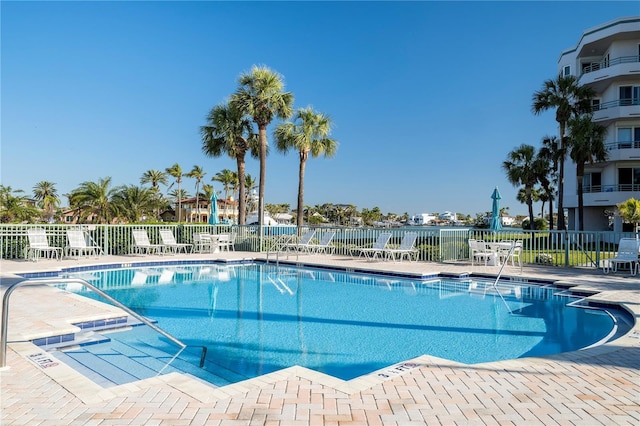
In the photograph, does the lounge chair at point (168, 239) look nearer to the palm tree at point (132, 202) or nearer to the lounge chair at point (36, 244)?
the lounge chair at point (36, 244)

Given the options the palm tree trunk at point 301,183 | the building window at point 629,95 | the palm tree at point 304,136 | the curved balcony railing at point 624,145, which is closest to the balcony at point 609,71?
the building window at point 629,95

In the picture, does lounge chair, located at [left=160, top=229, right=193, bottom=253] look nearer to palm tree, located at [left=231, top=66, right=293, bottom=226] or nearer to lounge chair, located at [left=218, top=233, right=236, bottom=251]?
lounge chair, located at [left=218, top=233, right=236, bottom=251]

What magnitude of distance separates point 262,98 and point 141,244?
8561 mm

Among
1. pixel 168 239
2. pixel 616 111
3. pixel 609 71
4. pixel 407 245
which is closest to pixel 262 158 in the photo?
pixel 168 239

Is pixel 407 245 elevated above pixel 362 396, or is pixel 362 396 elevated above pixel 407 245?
pixel 407 245

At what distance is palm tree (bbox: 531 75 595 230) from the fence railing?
1182 centimetres

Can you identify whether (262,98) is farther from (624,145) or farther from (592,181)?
(592,181)

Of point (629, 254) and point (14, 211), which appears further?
point (14, 211)

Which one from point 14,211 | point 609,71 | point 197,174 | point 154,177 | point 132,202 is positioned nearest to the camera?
point 609,71

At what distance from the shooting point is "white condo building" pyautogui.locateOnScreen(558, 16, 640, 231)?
25.6 meters

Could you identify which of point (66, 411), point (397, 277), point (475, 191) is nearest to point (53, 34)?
point (397, 277)

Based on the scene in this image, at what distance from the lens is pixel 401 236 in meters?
15.1

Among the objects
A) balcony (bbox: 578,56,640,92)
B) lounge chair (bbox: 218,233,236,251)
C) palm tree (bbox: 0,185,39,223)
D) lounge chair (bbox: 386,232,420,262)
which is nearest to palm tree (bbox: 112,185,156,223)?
palm tree (bbox: 0,185,39,223)

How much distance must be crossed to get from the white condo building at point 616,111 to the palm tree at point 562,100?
114 inches
